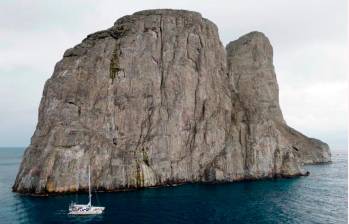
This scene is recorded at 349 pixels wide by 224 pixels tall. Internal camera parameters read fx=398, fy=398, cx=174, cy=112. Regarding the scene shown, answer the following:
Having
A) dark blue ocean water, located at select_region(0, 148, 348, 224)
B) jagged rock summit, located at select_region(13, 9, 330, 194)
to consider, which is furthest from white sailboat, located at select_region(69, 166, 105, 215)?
jagged rock summit, located at select_region(13, 9, 330, 194)

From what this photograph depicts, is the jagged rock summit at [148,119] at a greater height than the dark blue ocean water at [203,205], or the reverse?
the jagged rock summit at [148,119]

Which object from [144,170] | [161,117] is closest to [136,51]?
[161,117]

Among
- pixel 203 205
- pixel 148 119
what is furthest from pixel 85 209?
pixel 148 119

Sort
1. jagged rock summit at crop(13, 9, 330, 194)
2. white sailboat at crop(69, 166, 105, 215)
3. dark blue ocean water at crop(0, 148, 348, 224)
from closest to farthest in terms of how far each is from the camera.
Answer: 1. dark blue ocean water at crop(0, 148, 348, 224)
2. white sailboat at crop(69, 166, 105, 215)
3. jagged rock summit at crop(13, 9, 330, 194)

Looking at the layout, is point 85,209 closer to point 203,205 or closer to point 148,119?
point 203,205

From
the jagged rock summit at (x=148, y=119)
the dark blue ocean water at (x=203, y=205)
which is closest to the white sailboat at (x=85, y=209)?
the dark blue ocean water at (x=203, y=205)

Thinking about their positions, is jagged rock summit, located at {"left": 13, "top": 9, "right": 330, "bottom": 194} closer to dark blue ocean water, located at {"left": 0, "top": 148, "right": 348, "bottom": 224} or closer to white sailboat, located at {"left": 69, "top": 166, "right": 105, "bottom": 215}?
dark blue ocean water, located at {"left": 0, "top": 148, "right": 348, "bottom": 224}

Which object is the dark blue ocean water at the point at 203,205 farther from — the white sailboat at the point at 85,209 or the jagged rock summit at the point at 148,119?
the jagged rock summit at the point at 148,119
